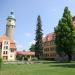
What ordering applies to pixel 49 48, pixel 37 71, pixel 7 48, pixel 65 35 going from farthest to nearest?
pixel 49 48 < pixel 7 48 < pixel 65 35 < pixel 37 71

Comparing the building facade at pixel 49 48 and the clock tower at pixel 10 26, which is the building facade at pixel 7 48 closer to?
the clock tower at pixel 10 26

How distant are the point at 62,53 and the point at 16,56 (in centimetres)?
4408

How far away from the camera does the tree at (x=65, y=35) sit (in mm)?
58969

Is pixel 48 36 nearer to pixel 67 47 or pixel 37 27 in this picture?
pixel 37 27

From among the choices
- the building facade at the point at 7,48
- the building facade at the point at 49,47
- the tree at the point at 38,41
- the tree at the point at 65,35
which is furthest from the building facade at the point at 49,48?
the tree at the point at 65,35

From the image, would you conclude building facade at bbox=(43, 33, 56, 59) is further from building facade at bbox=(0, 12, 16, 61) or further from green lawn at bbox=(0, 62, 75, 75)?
green lawn at bbox=(0, 62, 75, 75)

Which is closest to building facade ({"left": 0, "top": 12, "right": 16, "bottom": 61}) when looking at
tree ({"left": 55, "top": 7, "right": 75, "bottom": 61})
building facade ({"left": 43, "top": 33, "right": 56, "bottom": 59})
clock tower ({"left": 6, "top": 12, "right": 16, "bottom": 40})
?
clock tower ({"left": 6, "top": 12, "right": 16, "bottom": 40})

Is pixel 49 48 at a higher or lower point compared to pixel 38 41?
lower

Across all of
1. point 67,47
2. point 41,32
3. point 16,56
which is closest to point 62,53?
point 67,47

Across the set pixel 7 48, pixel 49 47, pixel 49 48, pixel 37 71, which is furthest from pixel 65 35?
pixel 49 48

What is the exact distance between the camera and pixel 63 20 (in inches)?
2415

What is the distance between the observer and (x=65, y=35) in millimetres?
59906

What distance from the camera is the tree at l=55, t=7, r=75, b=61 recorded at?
5897cm

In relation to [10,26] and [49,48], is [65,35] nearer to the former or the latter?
[49,48]
